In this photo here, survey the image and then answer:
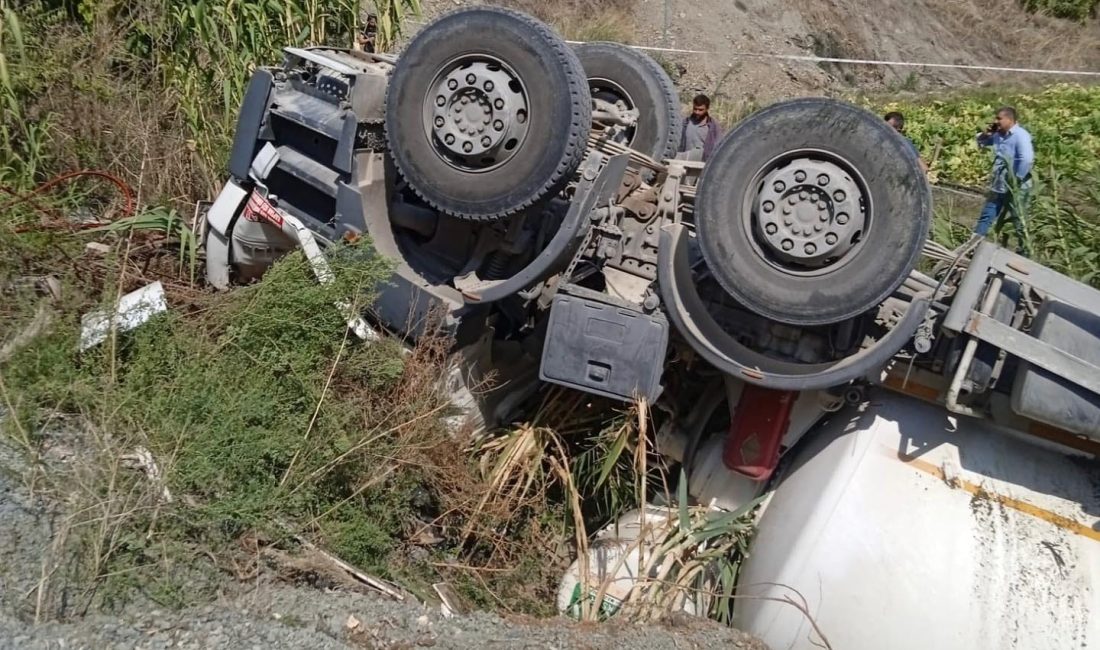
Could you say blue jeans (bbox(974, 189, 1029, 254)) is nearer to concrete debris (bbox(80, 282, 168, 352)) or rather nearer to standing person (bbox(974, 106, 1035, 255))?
standing person (bbox(974, 106, 1035, 255))

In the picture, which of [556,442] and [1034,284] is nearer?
[1034,284]

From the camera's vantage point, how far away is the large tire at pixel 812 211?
10.1 feet

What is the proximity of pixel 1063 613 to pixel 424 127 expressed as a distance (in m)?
2.72

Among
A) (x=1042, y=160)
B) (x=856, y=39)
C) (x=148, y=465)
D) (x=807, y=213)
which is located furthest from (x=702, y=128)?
(x=856, y=39)

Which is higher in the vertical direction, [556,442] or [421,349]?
[421,349]

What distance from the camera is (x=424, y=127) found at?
3584 mm

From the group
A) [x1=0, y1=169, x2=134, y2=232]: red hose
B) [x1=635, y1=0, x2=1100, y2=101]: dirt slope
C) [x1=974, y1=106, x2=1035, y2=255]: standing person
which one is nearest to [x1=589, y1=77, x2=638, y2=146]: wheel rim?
[x1=974, y1=106, x2=1035, y2=255]: standing person

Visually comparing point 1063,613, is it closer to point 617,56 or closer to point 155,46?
point 617,56

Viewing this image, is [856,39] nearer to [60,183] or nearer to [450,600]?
[60,183]

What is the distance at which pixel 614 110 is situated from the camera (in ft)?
14.6

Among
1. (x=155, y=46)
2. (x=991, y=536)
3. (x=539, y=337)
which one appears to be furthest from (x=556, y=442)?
(x=155, y=46)

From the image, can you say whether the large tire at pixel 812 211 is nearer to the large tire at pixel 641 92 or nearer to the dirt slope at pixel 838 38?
the large tire at pixel 641 92

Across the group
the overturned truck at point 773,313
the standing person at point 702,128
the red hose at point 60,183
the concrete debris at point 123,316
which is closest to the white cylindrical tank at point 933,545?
the overturned truck at point 773,313

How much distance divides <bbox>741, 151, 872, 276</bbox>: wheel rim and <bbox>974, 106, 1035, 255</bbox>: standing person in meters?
1.63
